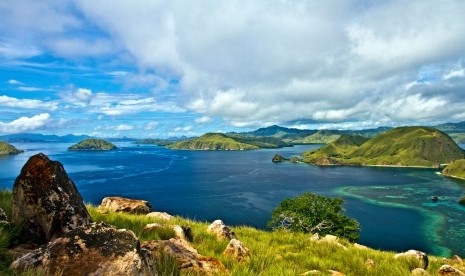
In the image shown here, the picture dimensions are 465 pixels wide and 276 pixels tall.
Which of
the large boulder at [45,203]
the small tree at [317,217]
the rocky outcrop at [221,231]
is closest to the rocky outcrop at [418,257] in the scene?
the rocky outcrop at [221,231]

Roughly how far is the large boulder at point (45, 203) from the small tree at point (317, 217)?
196 ft

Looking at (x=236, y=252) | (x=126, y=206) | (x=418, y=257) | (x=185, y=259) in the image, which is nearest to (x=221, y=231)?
(x=236, y=252)

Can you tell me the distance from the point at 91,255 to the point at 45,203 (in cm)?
429

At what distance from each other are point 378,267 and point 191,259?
6992 millimetres

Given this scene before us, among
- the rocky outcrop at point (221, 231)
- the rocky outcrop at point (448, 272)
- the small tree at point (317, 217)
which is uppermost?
the rocky outcrop at point (221, 231)

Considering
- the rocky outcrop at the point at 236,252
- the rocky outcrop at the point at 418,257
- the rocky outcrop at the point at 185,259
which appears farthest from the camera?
the rocky outcrop at the point at 418,257

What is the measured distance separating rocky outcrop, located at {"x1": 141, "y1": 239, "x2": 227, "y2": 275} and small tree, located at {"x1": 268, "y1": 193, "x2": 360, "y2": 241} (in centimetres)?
5911

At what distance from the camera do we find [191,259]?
848 cm

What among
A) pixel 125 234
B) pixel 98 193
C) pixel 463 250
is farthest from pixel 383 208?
pixel 125 234

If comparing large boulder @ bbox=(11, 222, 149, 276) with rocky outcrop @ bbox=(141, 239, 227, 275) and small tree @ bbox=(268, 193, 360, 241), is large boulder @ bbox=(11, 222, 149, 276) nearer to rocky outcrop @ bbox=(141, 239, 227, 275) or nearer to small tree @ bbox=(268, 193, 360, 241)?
rocky outcrop @ bbox=(141, 239, 227, 275)

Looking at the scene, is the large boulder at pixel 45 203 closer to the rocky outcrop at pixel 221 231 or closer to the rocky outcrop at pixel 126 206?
the rocky outcrop at pixel 221 231

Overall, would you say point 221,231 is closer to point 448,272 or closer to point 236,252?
point 236,252

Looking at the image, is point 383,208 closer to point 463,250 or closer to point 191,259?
point 463,250

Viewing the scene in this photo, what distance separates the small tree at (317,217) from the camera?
6712 centimetres
